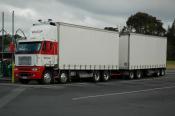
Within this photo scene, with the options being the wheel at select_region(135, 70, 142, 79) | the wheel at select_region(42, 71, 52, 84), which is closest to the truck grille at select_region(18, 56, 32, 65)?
the wheel at select_region(42, 71, 52, 84)

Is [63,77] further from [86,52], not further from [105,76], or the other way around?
[105,76]

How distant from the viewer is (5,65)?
3372 centimetres

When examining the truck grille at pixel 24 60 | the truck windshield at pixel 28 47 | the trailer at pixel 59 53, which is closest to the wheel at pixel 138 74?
the trailer at pixel 59 53

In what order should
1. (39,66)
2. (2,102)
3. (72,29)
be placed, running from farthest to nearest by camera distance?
(72,29) → (39,66) → (2,102)

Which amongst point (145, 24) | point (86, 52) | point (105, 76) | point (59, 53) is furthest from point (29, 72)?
point (145, 24)

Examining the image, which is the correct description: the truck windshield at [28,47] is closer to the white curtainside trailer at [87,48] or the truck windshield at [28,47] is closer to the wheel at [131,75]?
the white curtainside trailer at [87,48]

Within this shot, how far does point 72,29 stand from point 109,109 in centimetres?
1466

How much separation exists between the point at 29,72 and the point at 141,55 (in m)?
13.6

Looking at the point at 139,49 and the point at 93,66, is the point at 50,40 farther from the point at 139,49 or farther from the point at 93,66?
the point at 139,49

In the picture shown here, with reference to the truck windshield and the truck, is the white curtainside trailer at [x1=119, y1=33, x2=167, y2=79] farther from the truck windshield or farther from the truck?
the truck windshield

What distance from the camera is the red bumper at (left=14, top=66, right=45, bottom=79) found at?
2520cm

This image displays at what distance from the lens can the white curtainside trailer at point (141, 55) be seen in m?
34.2

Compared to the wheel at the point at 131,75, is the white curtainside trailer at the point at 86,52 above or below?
above

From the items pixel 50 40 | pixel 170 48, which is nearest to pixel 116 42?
pixel 50 40
